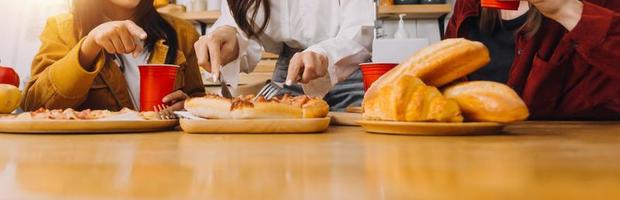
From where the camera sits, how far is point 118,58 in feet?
6.83

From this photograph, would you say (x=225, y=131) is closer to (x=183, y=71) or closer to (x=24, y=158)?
(x=24, y=158)

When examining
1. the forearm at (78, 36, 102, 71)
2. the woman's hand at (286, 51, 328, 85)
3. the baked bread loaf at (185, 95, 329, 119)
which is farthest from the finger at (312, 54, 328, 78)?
the forearm at (78, 36, 102, 71)

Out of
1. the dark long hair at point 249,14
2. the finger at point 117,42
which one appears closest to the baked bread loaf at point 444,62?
the finger at point 117,42

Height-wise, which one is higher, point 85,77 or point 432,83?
point 432,83

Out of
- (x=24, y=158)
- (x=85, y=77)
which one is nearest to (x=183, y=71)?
(x=85, y=77)

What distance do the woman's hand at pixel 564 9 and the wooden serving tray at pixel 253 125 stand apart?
0.65 meters

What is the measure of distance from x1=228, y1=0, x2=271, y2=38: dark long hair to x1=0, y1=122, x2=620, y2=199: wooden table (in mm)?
1138

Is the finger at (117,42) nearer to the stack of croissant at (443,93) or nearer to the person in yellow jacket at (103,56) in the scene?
the person in yellow jacket at (103,56)

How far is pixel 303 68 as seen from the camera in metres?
1.13

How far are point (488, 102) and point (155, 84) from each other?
653 millimetres

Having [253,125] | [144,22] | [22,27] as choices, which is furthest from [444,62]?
[22,27]

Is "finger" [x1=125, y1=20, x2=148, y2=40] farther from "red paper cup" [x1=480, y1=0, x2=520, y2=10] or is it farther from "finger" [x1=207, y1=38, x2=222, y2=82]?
"red paper cup" [x1=480, y1=0, x2=520, y2=10]

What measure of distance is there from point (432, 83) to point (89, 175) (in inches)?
23.4

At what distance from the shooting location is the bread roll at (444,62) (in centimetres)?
83
